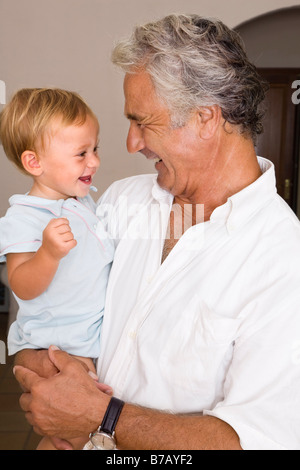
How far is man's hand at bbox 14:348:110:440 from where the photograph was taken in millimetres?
921

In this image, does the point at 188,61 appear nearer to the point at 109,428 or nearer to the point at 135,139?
the point at 135,139

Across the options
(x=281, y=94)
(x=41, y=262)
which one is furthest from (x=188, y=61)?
(x=281, y=94)

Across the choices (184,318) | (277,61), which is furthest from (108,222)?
(277,61)

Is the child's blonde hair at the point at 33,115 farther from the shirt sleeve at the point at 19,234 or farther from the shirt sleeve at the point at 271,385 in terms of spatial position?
the shirt sleeve at the point at 271,385

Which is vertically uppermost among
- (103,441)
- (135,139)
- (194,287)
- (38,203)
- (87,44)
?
(87,44)

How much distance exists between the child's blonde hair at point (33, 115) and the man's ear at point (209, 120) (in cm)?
27

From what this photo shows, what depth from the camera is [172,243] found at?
1.09m

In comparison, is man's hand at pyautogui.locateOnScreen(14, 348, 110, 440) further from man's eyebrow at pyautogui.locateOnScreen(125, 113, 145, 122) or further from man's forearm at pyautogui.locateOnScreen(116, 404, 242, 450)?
man's eyebrow at pyautogui.locateOnScreen(125, 113, 145, 122)

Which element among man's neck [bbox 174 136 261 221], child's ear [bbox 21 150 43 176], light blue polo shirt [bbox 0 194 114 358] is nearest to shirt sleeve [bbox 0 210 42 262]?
light blue polo shirt [bbox 0 194 114 358]

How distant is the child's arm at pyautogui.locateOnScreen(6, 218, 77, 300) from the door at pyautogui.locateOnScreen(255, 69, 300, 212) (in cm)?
376

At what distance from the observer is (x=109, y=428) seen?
0.92m

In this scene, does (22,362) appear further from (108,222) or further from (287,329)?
(287,329)

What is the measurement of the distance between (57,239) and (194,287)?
0.90ft

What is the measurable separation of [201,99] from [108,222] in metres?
0.38
